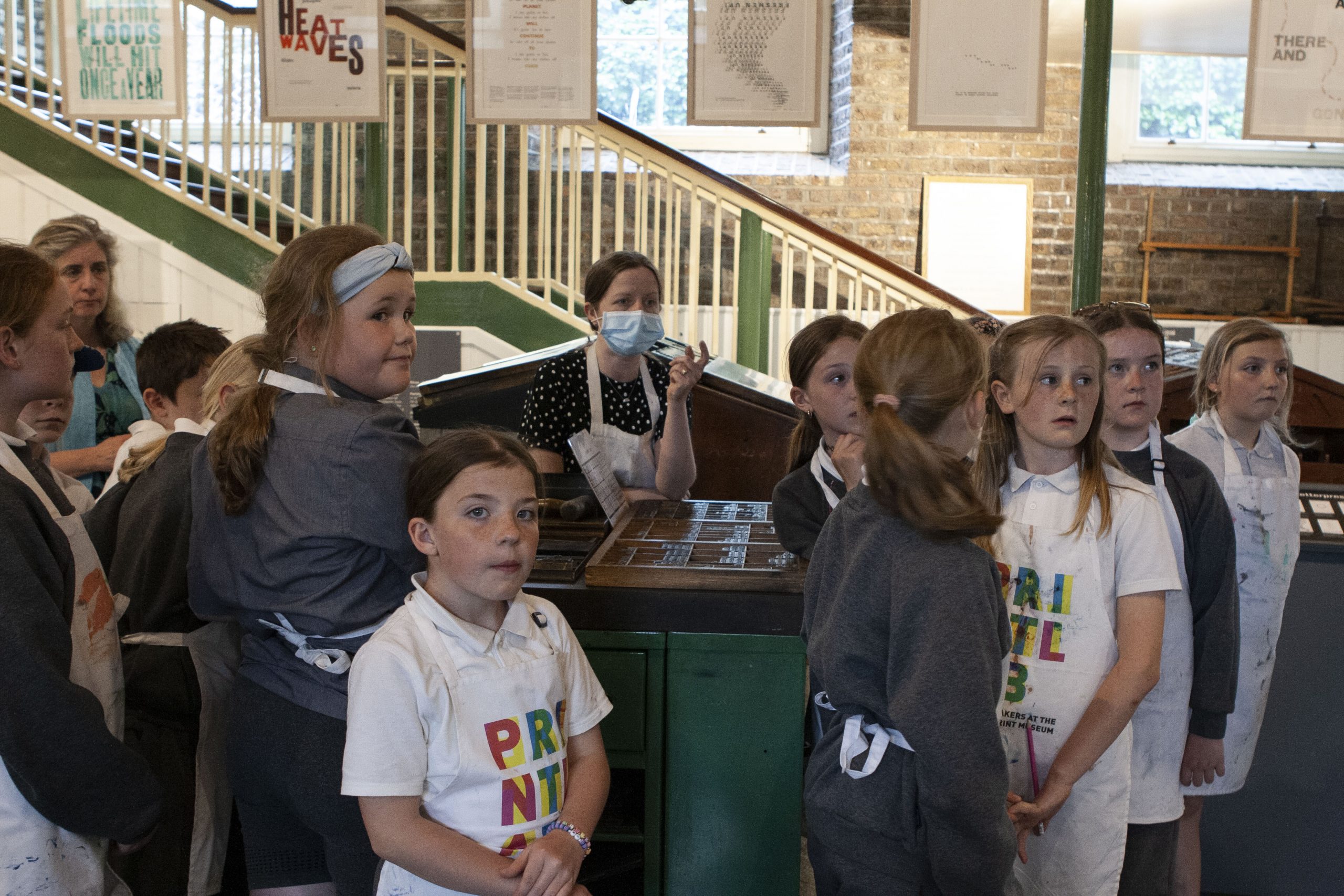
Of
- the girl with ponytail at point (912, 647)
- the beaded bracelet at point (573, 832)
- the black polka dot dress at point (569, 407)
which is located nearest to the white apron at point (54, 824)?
the beaded bracelet at point (573, 832)

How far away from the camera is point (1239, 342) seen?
2.40 metres

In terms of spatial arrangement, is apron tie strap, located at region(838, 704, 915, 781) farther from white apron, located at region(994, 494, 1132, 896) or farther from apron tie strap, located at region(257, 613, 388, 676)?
apron tie strap, located at region(257, 613, 388, 676)

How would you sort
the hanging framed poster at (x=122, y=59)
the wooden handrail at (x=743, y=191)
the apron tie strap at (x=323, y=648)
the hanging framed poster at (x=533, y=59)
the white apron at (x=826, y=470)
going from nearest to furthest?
the apron tie strap at (x=323, y=648) < the white apron at (x=826, y=470) < the hanging framed poster at (x=533, y=59) < the hanging framed poster at (x=122, y=59) < the wooden handrail at (x=743, y=191)

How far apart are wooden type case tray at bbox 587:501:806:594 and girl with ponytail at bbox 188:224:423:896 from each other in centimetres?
43

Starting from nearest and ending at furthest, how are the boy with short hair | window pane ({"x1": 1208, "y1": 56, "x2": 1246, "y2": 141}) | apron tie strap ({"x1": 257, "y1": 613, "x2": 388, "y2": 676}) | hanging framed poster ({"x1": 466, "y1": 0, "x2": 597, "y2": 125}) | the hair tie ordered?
the hair tie → apron tie strap ({"x1": 257, "y1": 613, "x2": 388, "y2": 676}) → the boy with short hair → hanging framed poster ({"x1": 466, "y1": 0, "x2": 597, "y2": 125}) → window pane ({"x1": 1208, "y1": 56, "x2": 1246, "y2": 141})

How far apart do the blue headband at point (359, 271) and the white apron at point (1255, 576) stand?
5.80 ft

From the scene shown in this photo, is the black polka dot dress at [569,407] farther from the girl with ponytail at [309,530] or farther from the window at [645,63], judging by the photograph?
the window at [645,63]

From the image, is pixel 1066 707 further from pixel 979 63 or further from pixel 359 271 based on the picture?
pixel 979 63

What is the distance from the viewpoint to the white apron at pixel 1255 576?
2285mm

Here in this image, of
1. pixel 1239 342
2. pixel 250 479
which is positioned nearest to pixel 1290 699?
pixel 1239 342

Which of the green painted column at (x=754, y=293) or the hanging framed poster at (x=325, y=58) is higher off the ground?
the hanging framed poster at (x=325, y=58)

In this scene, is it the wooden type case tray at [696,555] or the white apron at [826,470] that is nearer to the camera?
the wooden type case tray at [696,555]

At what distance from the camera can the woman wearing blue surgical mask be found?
8.79ft

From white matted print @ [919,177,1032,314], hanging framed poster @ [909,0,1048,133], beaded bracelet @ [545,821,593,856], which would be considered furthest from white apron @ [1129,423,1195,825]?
white matted print @ [919,177,1032,314]
